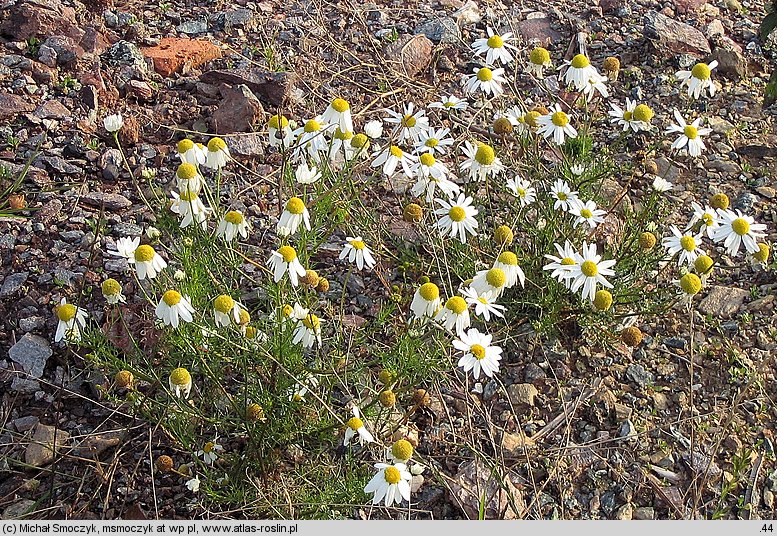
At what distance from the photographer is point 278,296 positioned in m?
2.76

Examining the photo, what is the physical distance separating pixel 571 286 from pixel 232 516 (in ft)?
4.87

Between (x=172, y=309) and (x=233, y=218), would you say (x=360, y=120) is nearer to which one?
(x=233, y=218)

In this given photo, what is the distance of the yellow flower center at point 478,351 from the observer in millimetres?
2785

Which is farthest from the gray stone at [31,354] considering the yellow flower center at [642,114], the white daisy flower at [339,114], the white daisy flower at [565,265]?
the yellow flower center at [642,114]

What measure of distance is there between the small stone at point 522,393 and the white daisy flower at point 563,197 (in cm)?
74

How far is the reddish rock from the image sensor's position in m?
4.53

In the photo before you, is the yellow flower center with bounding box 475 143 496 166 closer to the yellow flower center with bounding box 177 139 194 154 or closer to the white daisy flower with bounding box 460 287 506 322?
the white daisy flower with bounding box 460 287 506 322

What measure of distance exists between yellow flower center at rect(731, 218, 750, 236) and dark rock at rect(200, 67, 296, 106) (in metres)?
2.35

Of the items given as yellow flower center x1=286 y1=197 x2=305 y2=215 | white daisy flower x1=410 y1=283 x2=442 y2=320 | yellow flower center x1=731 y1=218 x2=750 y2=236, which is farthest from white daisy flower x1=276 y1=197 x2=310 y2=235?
A: yellow flower center x1=731 y1=218 x2=750 y2=236

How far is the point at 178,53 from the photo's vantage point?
15.0ft

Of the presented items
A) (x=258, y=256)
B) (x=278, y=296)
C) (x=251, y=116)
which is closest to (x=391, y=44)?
(x=251, y=116)

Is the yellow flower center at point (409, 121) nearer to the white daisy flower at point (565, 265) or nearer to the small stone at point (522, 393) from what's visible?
the white daisy flower at point (565, 265)

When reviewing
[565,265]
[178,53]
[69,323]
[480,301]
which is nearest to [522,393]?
[565,265]

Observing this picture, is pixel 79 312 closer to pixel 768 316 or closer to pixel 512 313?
pixel 512 313
